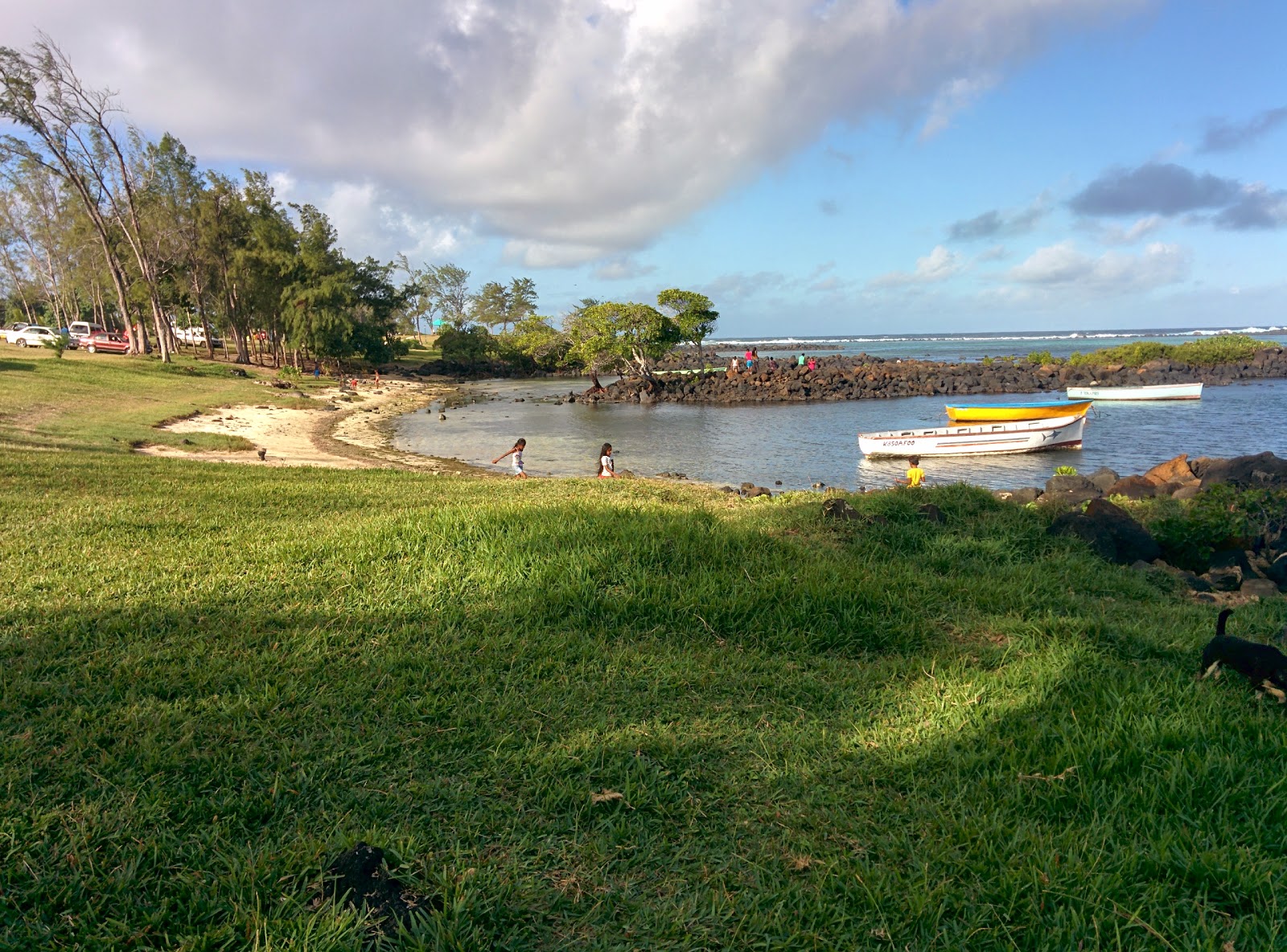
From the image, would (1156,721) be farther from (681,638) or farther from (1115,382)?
(1115,382)

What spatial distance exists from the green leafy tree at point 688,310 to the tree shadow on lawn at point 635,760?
4396 cm

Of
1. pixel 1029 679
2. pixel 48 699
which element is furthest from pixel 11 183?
pixel 1029 679

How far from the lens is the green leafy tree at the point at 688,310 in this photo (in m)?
48.4

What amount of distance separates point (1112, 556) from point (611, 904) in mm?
7725

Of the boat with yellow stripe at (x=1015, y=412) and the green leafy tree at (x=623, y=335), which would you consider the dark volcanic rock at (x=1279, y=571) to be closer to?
the boat with yellow stripe at (x=1015, y=412)

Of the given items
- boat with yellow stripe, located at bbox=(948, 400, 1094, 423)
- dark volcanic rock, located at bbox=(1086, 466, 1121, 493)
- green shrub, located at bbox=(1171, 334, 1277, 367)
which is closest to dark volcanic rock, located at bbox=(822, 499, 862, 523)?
dark volcanic rock, located at bbox=(1086, 466, 1121, 493)

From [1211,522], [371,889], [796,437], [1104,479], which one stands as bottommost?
[796,437]

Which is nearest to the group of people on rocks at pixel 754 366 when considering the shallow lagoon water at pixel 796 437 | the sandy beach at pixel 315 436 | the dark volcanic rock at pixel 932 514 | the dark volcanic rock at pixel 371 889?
the shallow lagoon water at pixel 796 437

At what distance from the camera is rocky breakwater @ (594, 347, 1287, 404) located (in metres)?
45.9

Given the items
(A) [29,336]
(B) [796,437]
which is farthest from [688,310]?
(A) [29,336]

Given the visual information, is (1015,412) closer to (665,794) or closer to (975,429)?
(975,429)

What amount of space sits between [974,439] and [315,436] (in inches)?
840

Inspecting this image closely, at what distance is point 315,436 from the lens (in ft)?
79.7

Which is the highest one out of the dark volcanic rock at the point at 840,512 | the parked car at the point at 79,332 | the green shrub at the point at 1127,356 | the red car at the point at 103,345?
the parked car at the point at 79,332
